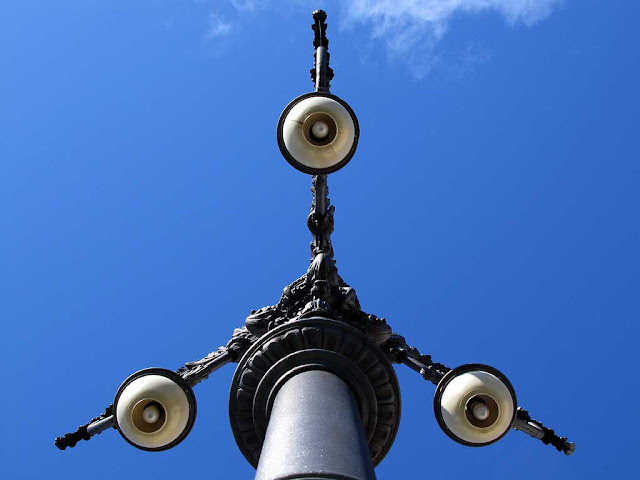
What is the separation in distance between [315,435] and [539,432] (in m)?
5.12

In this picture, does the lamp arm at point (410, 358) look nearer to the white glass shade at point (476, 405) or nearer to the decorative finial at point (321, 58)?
the white glass shade at point (476, 405)

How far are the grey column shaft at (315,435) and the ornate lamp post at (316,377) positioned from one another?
0.04 meters

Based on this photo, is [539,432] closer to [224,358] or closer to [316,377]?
[316,377]

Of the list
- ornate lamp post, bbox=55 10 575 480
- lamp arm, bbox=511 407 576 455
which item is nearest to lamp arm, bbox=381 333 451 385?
ornate lamp post, bbox=55 10 575 480

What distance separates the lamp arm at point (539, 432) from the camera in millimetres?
12109

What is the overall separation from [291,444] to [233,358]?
392 cm

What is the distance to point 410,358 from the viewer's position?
41.0 feet

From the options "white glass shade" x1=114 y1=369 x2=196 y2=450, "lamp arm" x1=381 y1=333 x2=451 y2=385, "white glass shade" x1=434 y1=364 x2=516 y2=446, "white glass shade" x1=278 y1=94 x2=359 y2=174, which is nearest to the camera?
"white glass shade" x1=434 y1=364 x2=516 y2=446

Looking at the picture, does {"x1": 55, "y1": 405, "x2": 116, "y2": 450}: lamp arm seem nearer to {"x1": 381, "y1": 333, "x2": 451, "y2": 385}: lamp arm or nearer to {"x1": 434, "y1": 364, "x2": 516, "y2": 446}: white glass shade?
{"x1": 381, "y1": 333, "x2": 451, "y2": 385}: lamp arm

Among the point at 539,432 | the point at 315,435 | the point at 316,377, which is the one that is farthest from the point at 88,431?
the point at 539,432

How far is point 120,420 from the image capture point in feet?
36.8

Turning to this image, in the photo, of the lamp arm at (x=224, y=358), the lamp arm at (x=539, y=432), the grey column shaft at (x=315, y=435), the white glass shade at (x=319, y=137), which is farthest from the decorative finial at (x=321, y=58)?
the lamp arm at (x=539, y=432)

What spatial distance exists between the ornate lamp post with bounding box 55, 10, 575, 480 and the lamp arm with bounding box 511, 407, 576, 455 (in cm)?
2

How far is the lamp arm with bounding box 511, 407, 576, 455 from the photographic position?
477 inches
